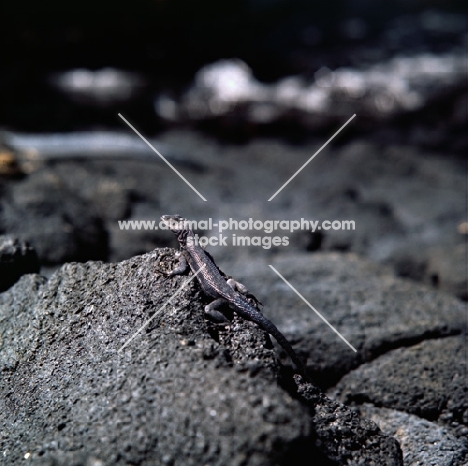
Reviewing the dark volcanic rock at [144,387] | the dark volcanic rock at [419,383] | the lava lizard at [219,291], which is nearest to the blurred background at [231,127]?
the dark volcanic rock at [144,387]

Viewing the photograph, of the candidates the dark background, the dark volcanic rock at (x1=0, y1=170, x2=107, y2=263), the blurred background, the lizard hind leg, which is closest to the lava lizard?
the lizard hind leg

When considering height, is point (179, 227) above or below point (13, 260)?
above

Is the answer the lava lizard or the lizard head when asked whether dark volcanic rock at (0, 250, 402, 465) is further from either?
the lizard head

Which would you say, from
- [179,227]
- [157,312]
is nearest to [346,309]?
[179,227]

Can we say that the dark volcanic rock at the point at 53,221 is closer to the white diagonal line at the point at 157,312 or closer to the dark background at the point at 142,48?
the white diagonal line at the point at 157,312

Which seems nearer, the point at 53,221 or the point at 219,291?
→ the point at 219,291

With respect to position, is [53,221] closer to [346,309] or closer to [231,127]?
[346,309]

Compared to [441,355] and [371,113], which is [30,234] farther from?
[371,113]
